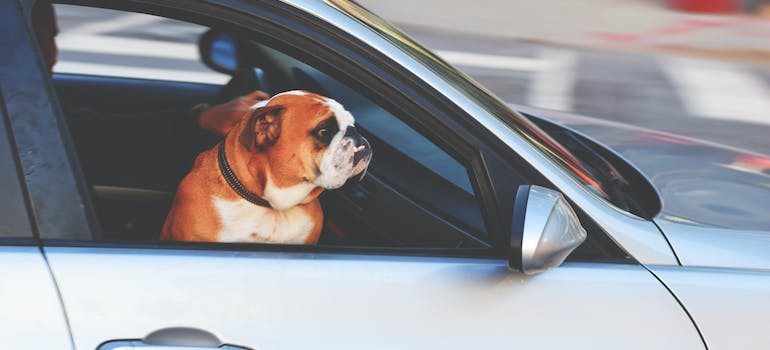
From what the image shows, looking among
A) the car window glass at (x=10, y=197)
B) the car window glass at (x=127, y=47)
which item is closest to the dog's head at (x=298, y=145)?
the car window glass at (x=10, y=197)

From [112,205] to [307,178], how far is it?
103 cm

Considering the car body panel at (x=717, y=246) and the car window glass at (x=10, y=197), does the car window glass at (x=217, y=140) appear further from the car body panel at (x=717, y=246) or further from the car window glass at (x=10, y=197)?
the car body panel at (x=717, y=246)

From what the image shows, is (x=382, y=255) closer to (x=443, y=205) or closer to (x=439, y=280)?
(x=439, y=280)

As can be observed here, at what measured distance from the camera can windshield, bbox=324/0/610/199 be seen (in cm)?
217

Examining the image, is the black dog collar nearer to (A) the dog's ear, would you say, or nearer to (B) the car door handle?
(A) the dog's ear

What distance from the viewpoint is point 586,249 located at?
2.04 metres

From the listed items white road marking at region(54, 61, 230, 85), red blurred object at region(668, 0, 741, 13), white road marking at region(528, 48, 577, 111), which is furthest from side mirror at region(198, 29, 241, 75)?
red blurred object at region(668, 0, 741, 13)

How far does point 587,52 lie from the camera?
1005 centimetres

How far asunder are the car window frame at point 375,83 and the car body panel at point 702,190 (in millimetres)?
393

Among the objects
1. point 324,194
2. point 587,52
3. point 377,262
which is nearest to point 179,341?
point 377,262

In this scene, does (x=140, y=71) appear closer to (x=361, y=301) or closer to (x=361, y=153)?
(x=361, y=153)

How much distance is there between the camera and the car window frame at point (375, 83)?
193 centimetres

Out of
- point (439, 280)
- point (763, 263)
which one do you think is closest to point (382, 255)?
point (439, 280)

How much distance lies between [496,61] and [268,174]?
7166 mm
